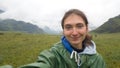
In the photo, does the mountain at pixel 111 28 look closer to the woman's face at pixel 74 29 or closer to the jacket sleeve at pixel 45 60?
the woman's face at pixel 74 29

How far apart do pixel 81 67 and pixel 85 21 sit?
2.97 ft

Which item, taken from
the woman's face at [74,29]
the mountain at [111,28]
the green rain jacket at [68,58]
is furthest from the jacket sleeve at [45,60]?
the mountain at [111,28]

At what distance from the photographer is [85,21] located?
5250 millimetres

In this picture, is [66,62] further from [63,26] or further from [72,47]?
[63,26]

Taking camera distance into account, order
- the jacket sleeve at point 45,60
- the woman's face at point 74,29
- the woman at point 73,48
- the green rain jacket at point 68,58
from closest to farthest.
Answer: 1. the jacket sleeve at point 45,60
2. the green rain jacket at point 68,58
3. the woman at point 73,48
4. the woman's face at point 74,29

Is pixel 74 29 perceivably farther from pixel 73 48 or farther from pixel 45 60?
pixel 45 60

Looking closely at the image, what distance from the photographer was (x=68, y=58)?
4.83 meters

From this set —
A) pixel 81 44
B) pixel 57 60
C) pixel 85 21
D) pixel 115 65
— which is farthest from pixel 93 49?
pixel 115 65

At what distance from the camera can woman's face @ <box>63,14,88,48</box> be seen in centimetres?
494

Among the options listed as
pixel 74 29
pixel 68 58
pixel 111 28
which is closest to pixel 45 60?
pixel 68 58

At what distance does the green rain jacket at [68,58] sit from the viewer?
4406mm

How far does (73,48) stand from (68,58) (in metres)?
0.33

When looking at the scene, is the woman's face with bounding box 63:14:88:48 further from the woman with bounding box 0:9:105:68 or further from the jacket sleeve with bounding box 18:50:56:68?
the jacket sleeve with bounding box 18:50:56:68

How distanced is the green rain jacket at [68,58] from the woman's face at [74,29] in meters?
0.21
